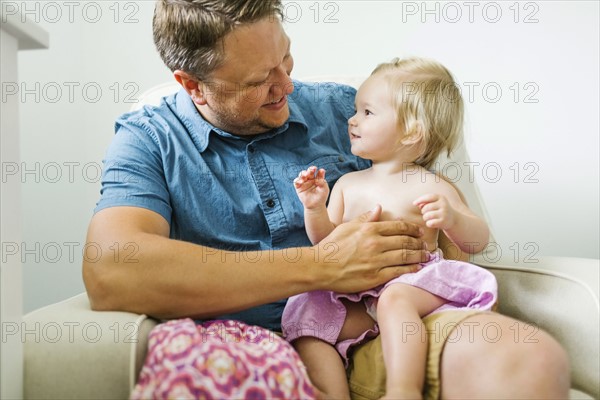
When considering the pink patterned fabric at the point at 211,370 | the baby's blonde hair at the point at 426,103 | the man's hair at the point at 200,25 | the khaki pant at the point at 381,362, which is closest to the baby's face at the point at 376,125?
the baby's blonde hair at the point at 426,103

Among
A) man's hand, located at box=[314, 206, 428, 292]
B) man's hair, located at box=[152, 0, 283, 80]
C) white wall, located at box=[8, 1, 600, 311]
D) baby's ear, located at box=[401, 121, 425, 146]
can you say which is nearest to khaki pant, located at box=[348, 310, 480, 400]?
man's hand, located at box=[314, 206, 428, 292]

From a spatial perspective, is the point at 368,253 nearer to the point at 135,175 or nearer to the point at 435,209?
the point at 435,209

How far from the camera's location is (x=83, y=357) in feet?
3.20

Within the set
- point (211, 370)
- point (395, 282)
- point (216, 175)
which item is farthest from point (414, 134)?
point (211, 370)

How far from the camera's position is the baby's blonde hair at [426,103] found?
4.20 ft

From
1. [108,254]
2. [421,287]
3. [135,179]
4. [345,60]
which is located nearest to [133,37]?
[345,60]

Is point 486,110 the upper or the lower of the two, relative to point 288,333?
upper

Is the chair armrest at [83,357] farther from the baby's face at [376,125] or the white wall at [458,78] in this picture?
the white wall at [458,78]

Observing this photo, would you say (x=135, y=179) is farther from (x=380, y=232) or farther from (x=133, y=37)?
(x=133, y=37)

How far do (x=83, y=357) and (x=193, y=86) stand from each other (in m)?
0.63

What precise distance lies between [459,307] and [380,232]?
188 millimetres

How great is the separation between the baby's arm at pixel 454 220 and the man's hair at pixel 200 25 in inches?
18.6

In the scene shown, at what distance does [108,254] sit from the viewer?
1083 mm

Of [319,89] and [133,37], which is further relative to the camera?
[133,37]
